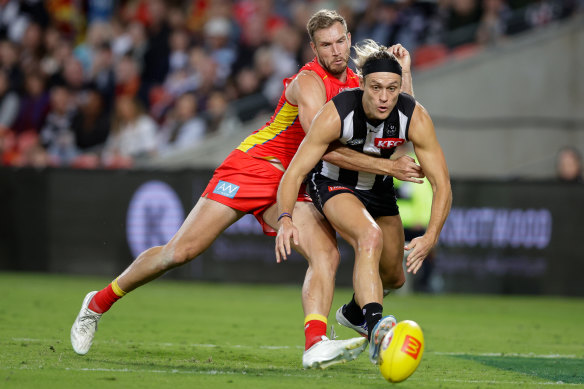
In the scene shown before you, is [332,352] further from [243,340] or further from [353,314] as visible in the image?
[243,340]

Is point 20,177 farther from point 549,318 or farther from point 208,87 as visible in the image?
point 549,318

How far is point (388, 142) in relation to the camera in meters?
6.23

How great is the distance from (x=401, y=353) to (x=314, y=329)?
0.80 metres

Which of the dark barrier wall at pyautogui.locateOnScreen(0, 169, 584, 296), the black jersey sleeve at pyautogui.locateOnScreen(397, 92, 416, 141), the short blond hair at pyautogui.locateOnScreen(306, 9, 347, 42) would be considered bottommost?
the dark barrier wall at pyautogui.locateOnScreen(0, 169, 584, 296)

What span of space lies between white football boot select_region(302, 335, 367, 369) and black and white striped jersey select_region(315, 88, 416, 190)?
4.58 feet

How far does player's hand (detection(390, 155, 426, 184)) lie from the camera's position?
6.18 m

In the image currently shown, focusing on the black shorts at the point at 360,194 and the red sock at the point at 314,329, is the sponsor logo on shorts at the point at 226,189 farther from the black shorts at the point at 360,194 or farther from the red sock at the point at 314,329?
the red sock at the point at 314,329

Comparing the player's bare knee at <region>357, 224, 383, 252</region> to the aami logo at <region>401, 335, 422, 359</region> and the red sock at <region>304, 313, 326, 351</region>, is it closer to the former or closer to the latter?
the red sock at <region>304, 313, 326, 351</region>

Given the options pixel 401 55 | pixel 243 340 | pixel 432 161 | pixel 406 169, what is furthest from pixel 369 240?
pixel 243 340

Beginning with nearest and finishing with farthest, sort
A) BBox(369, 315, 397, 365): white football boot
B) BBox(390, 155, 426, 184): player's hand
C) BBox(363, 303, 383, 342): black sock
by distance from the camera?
BBox(369, 315, 397, 365): white football boot < BBox(363, 303, 383, 342): black sock < BBox(390, 155, 426, 184): player's hand

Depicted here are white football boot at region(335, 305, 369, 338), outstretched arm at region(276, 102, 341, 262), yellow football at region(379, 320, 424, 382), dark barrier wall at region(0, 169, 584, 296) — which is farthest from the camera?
dark barrier wall at region(0, 169, 584, 296)

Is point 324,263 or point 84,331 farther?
point 84,331

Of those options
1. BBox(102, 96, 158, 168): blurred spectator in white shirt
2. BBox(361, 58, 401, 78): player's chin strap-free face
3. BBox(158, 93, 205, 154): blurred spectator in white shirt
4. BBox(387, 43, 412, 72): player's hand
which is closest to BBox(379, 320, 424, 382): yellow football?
BBox(361, 58, 401, 78): player's chin strap-free face

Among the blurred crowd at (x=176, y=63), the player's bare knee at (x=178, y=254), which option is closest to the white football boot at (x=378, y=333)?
the player's bare knee at (x=178, y=254)
